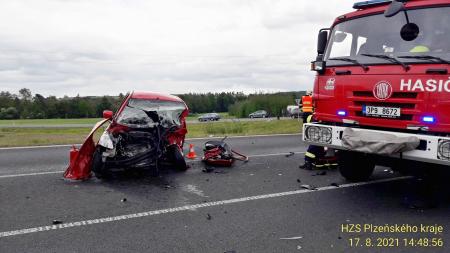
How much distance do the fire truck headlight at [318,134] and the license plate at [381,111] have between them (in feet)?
2.00

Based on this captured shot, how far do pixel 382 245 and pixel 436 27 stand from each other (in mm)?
2790

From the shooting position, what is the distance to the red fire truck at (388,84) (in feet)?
15.1

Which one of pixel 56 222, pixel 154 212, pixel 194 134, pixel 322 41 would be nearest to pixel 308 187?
pixel 322 41

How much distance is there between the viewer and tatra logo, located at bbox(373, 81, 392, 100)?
196 inches

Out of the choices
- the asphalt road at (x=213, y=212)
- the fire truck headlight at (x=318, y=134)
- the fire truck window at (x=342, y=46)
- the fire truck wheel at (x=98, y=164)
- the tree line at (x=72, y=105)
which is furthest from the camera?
the tree line at (x=72, y=105)

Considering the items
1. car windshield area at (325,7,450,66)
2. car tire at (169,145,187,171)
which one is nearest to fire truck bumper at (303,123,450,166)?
car windshield area at (325,7,450,66)

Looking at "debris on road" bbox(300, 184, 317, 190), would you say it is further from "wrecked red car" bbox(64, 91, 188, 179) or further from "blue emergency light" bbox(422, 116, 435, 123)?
"wrecked red car" bbox(64, 91, 188, 179)

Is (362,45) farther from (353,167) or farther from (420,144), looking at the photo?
(353,167)

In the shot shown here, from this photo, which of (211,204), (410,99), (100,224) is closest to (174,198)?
(211,204)

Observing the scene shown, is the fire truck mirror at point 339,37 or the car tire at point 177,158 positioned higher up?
the fire truck mirror at point 339,37

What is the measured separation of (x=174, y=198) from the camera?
18.3 feet

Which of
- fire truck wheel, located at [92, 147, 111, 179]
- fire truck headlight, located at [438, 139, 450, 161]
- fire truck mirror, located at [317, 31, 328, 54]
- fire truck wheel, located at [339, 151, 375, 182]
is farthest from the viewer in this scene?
fire truck wheel, located at [92, 147, 111, 179]

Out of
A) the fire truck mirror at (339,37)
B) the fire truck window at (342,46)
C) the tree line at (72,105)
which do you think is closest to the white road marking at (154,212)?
the fire truck window at (342,46)

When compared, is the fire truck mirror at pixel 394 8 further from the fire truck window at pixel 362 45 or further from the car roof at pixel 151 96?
the car roof at pixel 151 96
